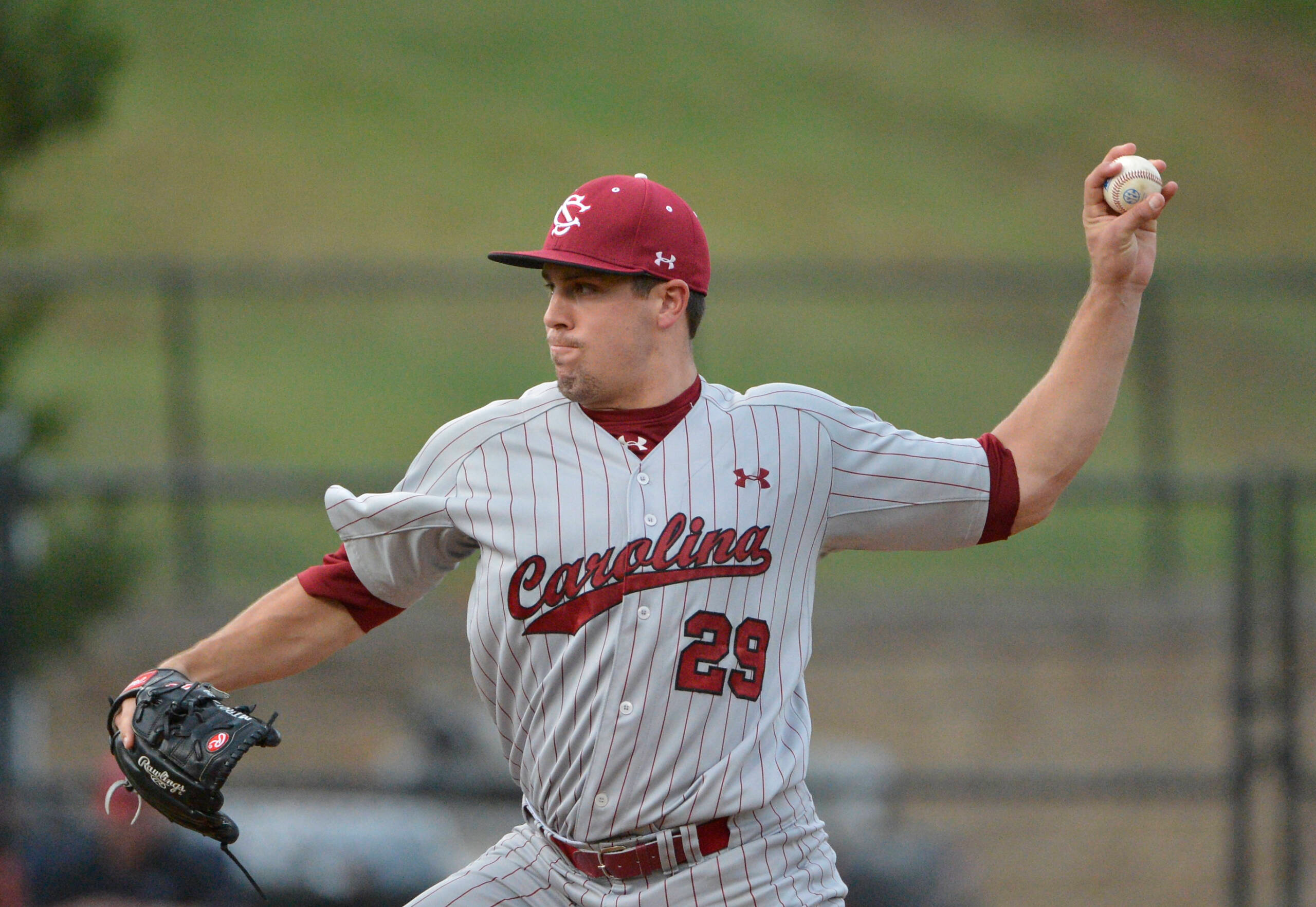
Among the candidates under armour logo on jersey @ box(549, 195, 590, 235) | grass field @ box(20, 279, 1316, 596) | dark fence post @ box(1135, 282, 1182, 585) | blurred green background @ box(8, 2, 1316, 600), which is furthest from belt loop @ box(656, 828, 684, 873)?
blurred green background @ box(8, 2, 1316, 600)

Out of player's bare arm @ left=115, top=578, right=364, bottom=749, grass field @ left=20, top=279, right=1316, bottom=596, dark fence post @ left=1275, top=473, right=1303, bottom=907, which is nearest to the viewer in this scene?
player's bare arm @ left=115, top=578, right=364, bottom=749

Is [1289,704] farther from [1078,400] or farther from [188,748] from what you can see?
[188,748]

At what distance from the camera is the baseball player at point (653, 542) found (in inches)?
97.9

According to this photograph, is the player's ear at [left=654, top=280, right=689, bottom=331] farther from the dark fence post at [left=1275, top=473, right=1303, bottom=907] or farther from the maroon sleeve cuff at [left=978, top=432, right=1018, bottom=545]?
the dark fence post at [left=1275, top=473, right=1303, bottom=907]

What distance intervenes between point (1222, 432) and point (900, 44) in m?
10.6

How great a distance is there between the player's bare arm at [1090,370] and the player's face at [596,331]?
65 centimetres

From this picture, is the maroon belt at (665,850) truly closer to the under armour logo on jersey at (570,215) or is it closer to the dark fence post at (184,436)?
the under armour logo on jersey at (570,215)

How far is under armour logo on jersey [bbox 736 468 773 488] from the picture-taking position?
2564 mm

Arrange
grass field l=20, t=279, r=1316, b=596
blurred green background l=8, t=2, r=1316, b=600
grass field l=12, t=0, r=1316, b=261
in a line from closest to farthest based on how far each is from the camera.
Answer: grass field l=20, t=279, r=1316, b=596
blurred green background l=8, t=2, r=1316, b=600
grass field l=12, t=0, r=1316, b=261

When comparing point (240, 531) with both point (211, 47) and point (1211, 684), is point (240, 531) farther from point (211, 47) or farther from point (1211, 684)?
point (211, 47)

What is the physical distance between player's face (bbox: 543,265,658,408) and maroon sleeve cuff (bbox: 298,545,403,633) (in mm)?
511

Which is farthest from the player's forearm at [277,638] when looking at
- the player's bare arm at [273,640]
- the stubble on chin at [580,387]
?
the stubble on chin at [580,387]

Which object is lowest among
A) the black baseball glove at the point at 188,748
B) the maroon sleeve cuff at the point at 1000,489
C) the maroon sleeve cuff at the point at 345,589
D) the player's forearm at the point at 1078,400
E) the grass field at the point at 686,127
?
the black baseball glove at the point at 188,748

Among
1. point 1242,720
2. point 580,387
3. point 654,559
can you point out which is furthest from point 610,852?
point 1242,720
